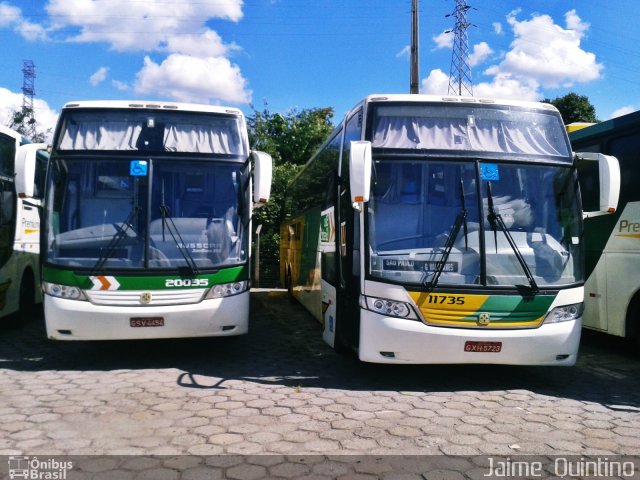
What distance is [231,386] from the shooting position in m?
6.29

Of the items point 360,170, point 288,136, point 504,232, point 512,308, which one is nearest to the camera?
point 360,170

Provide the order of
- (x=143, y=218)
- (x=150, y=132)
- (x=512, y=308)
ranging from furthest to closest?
(x=150, y=132) → (x=143, y=218) → (x=512, y=308)

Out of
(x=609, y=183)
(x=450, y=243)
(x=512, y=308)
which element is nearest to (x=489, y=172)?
(x=450, y=243)

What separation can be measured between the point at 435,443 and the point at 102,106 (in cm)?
567

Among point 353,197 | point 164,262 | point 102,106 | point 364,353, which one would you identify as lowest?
point 364,353

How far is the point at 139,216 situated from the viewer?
6.98 metres

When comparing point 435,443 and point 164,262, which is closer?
point 435,443

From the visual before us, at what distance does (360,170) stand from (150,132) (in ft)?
9.81

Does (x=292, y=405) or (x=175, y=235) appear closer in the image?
(x=292, y=405)

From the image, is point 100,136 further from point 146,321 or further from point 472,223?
point 472,223

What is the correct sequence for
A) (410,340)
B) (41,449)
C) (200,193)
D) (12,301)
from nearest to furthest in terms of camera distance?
(41,449), (410,340), (200,193), (12,301)

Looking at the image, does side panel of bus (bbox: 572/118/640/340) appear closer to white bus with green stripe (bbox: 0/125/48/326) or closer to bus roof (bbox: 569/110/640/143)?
bus roof (bbox: 569/110/640/143)

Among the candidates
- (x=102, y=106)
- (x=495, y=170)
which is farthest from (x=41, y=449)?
(x=495, y=170)

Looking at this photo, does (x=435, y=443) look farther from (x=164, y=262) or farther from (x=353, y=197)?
(x=164, y=262)
